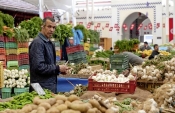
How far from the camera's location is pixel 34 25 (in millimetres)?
10953

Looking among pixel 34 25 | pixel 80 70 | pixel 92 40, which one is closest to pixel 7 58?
pixel 34 25

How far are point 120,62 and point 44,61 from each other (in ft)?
13.8

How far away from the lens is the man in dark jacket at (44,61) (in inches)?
172

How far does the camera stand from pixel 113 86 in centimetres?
575

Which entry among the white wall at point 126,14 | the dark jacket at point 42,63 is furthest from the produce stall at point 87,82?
the white wall at point 126,14

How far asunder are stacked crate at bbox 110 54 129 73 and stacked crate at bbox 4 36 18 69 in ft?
10.3

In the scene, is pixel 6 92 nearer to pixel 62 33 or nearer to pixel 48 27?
pixel 48 27

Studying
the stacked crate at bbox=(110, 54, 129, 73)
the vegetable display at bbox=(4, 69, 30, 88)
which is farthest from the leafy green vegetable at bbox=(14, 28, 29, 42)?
the stacked crate at bbox=(110, 54, 129, 73)

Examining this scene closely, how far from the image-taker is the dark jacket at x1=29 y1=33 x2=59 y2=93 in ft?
14.3

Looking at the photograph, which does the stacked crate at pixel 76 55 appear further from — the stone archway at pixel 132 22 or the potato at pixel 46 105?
the stone archway at pixel 132 22

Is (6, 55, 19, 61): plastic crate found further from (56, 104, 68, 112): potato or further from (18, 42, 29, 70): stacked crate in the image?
(56, 104, 68, 112): potato

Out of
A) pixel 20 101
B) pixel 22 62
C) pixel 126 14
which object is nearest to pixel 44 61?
pixel 20 101

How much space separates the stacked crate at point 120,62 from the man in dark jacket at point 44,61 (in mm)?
3967

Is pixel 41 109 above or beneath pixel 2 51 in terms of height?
beneath
